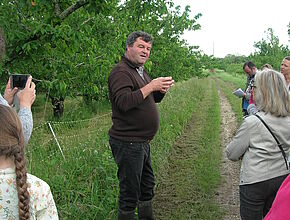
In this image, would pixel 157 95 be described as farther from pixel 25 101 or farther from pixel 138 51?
pixel 25 101

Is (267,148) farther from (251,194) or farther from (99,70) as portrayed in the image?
(99,70)

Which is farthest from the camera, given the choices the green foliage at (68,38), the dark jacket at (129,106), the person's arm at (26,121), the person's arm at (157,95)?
the green foliage at (68,38)

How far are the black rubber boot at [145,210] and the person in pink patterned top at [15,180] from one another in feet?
6.50

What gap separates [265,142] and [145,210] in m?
1.62

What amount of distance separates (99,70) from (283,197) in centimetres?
607

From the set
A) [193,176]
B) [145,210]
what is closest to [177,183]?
[193,176]

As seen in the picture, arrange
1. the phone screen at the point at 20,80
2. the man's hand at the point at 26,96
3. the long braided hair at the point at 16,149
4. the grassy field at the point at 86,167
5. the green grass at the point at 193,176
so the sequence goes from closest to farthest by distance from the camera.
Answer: the long braided hair at the point at 16,149
the man's hand at the point at 26,96
the phone screen at the point at 20,80
the grassy field at the point at 86,167
the green grass at the point at 193,176

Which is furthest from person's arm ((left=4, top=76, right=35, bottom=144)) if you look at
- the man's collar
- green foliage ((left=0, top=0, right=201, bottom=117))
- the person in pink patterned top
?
green foliage ((left=0, top=0, right=201, bottom=117))

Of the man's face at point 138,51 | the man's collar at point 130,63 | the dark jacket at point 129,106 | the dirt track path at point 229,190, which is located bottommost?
the dirt track path at point 229,190

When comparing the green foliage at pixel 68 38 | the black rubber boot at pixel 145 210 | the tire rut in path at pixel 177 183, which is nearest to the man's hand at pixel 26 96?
the black rubber boot at pixel 145 210

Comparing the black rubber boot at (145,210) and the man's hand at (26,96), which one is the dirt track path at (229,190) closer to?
the black rubber boot at (145,210)

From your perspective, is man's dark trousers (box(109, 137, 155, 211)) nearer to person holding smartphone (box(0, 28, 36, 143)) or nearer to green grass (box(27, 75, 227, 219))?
green grass (box(27, 75, 227, 219))

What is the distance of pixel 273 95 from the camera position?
8.23 ft

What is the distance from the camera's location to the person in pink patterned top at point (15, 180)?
1.49m
